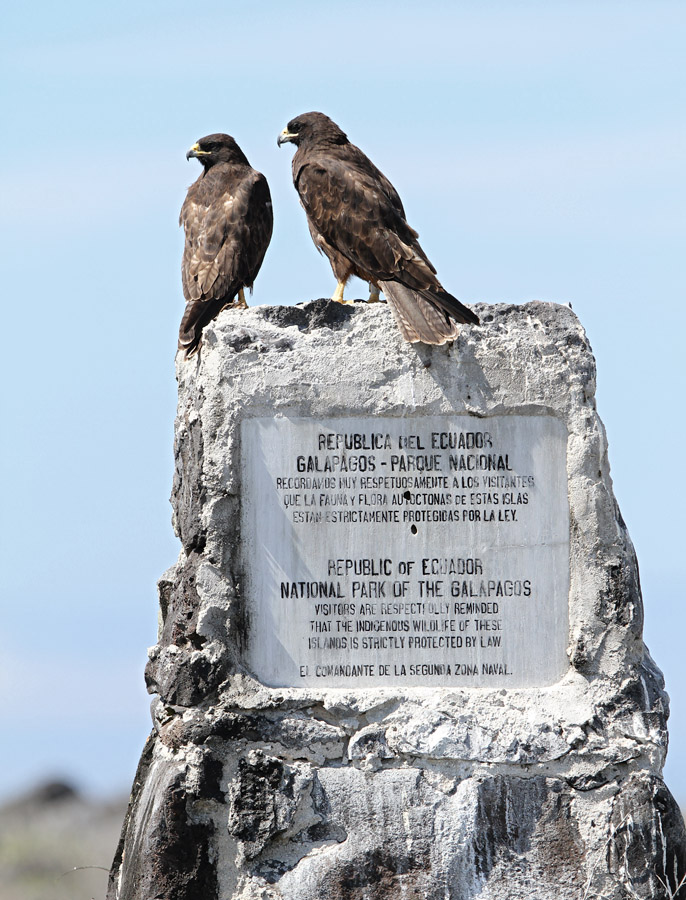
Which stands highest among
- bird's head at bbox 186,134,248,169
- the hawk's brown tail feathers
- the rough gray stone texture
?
bird's head at bbox 186,134,248,169

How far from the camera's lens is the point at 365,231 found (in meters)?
5.07

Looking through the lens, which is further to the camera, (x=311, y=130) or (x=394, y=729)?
(x=311, y=130)

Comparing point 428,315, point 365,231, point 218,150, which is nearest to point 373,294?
point 365,231

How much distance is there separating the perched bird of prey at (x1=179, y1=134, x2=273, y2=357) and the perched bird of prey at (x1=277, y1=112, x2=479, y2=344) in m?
0.30

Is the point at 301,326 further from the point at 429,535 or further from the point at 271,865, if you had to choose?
the point at 271,865

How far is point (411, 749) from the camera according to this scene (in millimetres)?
4129

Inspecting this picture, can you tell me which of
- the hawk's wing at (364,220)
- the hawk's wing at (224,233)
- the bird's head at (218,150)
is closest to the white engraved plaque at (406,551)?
the hawk's wing at (364,220)

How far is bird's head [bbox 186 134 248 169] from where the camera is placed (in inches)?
247

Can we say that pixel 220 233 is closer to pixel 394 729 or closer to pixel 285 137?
pixel 285 137

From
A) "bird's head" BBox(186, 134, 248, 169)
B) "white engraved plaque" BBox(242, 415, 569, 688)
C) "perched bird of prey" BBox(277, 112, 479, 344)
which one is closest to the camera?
"white engraved plaque" BBox(242, 415, 569, 688)

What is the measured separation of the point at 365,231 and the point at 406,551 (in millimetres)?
1509

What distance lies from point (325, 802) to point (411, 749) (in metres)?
0.35

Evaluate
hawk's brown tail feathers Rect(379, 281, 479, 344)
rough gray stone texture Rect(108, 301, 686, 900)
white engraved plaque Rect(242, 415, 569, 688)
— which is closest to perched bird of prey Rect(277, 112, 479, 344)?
hawk's brown tail feathers Rect(379, 281, 479, 344)

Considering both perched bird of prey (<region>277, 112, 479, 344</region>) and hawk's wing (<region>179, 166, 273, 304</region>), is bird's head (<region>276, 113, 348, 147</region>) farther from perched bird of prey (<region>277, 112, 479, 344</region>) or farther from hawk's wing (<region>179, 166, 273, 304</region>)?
hawk's wing (<region>179, 166, 273, 304</region>)
